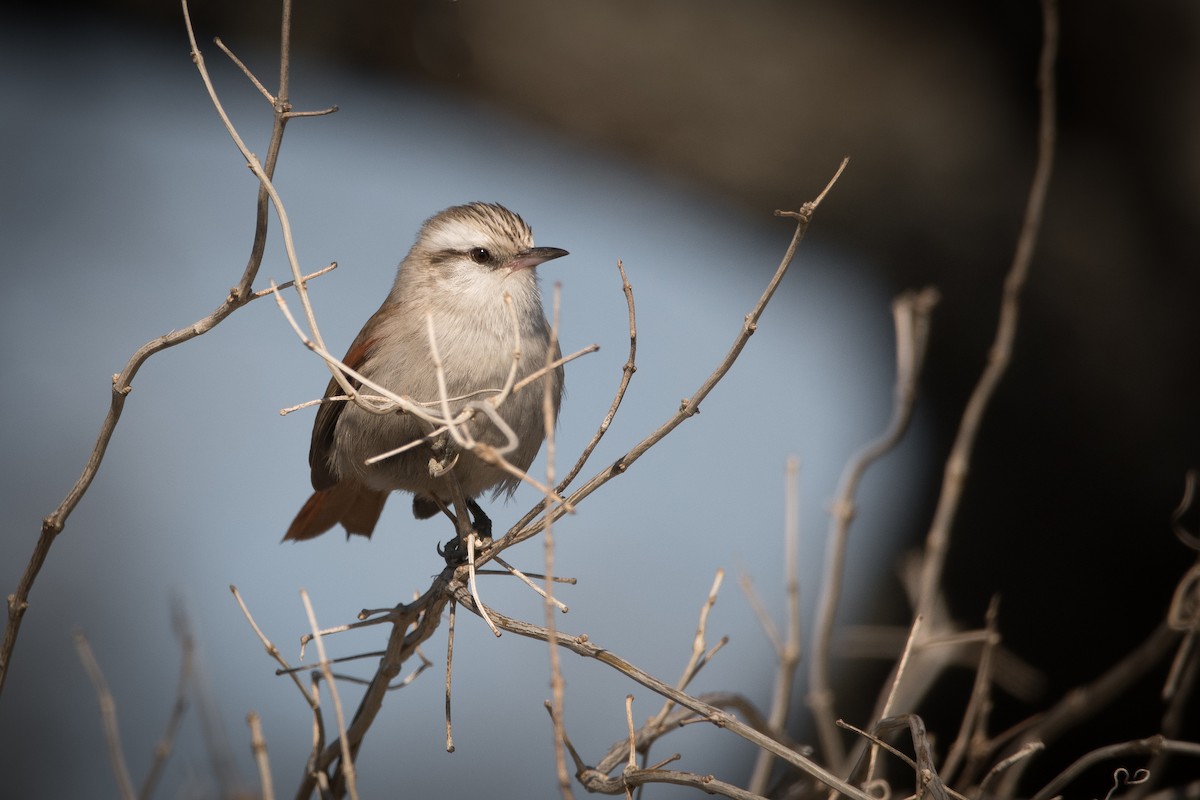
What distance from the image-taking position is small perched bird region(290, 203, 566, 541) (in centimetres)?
372

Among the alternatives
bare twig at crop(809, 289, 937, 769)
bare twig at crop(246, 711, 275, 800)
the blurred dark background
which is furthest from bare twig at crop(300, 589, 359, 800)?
the blurred dark background

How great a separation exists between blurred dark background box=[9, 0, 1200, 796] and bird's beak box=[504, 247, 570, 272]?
2450 mm

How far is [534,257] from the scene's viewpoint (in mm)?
4188

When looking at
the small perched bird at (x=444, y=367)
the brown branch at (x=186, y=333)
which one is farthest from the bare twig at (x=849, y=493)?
the brown branch at (x=186, y=333)

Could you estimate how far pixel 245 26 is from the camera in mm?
5891

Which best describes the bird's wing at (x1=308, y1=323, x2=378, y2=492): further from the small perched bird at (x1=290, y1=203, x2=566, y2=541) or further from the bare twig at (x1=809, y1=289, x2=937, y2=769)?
the bare twig at (x1=809, y1=289, x2=937, y2=769)

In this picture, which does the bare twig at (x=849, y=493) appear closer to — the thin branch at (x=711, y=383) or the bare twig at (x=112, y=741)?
the thin branch at (x=711, y=383)

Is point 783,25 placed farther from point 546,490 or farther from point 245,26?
point 546,490

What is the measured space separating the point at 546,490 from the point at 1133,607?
16.8ft

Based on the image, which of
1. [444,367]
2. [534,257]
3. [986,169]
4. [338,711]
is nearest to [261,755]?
[338,711]

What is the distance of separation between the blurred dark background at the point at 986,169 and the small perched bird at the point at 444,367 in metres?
2.13

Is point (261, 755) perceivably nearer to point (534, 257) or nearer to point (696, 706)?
point (696, 706)

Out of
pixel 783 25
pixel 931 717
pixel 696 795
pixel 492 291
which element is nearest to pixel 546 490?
pixel 492 291

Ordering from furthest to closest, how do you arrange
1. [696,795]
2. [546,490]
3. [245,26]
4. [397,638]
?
[245,26] → [696,795] → [397,638] → [546,490]
